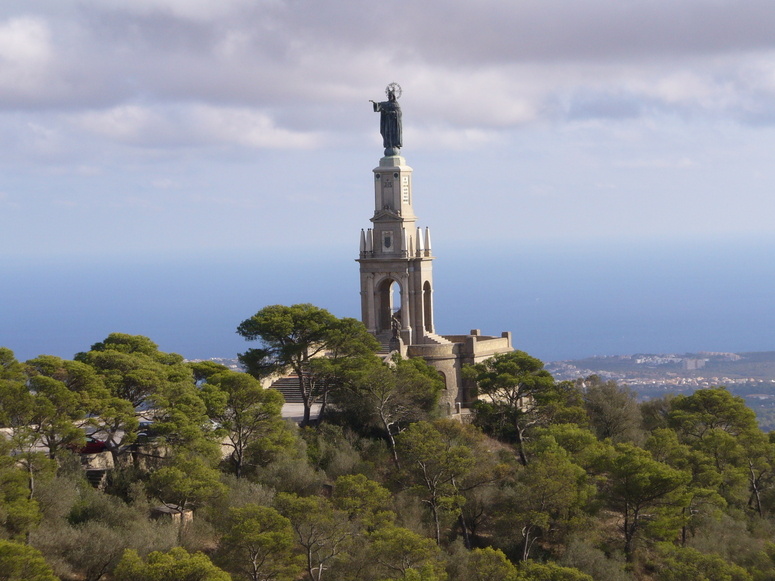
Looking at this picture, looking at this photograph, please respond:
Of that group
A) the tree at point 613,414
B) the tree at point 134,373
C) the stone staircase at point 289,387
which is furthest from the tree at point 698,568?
the stone staircase at point 289,387

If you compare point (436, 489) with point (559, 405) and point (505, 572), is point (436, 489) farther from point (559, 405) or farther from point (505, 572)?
point (559, 405)

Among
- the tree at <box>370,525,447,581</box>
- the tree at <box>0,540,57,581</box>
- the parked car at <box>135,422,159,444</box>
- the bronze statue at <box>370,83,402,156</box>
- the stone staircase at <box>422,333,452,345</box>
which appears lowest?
the tree at <box>370,525,447,581</box>

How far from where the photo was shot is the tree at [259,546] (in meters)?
34.8

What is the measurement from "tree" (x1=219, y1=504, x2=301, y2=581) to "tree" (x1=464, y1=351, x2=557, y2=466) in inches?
612

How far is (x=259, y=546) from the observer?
114 ft

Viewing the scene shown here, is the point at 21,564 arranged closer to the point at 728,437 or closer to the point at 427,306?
the point at 728,437

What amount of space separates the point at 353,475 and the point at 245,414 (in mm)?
3934

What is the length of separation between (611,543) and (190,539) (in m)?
13.9

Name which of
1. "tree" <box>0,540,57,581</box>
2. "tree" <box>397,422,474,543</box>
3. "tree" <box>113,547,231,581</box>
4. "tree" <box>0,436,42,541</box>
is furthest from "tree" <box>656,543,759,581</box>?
"tree" <box>0,540,57,581</box>

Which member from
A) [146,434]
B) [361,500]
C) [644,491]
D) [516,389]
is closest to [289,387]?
[516,389]

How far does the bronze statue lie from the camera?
5650 centimetres

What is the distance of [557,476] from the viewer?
41.8m

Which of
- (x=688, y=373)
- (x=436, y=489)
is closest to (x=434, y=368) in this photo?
(x=436, y=489)

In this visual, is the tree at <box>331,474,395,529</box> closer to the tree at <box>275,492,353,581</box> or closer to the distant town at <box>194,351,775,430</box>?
the tree at <box>275,492,353,581</box>
